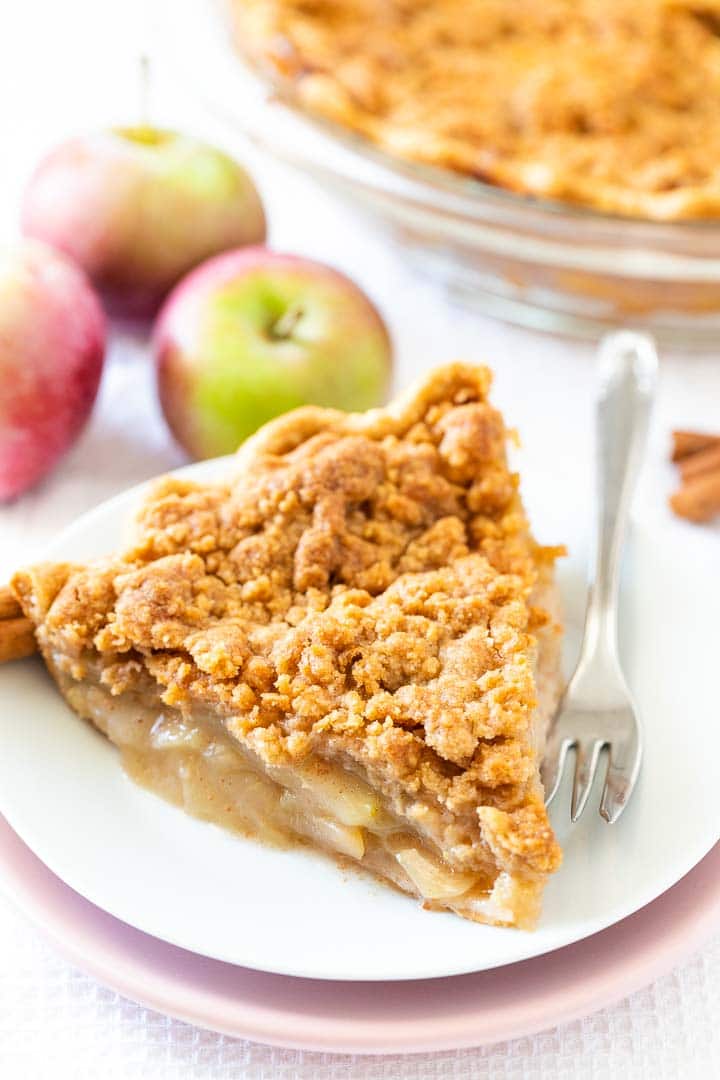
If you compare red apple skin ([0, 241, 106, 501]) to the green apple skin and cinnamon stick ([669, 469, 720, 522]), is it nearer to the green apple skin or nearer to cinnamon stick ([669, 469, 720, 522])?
the green apple skin

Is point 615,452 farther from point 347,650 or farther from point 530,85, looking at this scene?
point 530,85

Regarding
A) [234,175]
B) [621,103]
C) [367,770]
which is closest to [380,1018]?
[367,770]

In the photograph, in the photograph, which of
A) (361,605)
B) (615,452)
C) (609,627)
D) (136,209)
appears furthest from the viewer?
(136,209)

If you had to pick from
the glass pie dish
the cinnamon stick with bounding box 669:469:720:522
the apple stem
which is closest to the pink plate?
the cinnamon stick with bounding box 669:469:720:522

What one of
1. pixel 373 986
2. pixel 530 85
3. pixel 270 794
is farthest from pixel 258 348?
pixel 373 986

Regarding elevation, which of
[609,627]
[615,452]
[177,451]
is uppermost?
[615,452]

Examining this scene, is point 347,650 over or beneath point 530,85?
beneath
